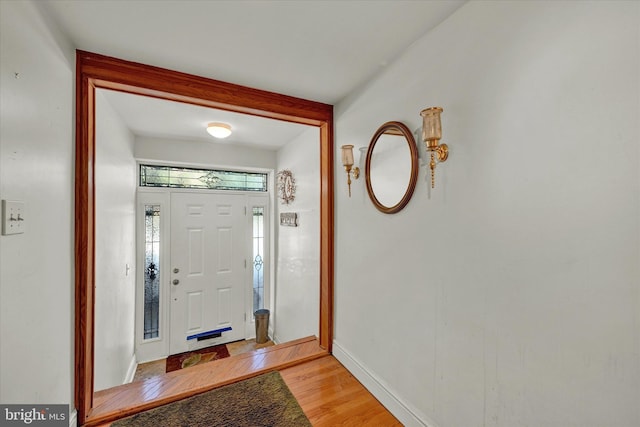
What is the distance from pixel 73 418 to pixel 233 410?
2.57 feet

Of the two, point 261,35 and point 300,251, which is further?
point 300,251

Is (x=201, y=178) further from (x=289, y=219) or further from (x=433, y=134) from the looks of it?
(x=433, y=134)

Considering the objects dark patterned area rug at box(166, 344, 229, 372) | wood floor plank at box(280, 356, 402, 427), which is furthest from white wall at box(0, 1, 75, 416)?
dark patterned area rug at box(166, 344, 229, 372)

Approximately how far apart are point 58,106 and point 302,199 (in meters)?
2.01

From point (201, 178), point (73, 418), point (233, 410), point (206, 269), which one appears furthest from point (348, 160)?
point (206, 269)

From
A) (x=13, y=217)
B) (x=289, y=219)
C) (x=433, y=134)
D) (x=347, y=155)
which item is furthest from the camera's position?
(x=289, y=219)

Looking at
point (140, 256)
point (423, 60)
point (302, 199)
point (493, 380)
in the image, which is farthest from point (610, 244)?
point (140, 256)

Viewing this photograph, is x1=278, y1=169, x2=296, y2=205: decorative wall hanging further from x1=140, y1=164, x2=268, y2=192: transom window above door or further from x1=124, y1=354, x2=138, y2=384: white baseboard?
x1=124, y1=354, x2=138, y2=384: white baseboard

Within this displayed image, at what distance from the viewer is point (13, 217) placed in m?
0.90

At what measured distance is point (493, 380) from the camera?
3.39ft

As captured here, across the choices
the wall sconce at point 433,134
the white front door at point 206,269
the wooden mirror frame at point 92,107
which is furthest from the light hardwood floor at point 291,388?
the white front door at point 206,269

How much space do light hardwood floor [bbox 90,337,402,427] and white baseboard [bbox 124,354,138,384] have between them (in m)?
1.28

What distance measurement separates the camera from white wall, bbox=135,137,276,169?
9.99ft

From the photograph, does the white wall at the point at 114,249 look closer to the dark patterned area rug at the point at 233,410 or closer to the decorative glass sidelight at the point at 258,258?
the dark patterned area rug at the point at 233,410
